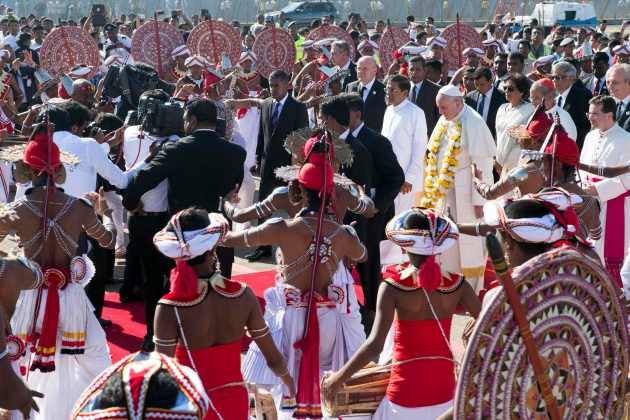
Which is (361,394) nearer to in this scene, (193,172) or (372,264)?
(193,172)

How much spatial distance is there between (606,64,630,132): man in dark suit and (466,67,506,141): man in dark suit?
169 centimetres

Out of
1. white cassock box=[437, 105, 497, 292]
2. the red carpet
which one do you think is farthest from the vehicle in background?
white cassock box=[437, 105, 497, 292]

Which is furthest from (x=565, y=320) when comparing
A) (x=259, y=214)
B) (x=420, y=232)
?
(x=259, y=214)

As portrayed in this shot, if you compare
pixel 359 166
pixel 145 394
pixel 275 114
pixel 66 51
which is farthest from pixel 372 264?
pixel 66 51

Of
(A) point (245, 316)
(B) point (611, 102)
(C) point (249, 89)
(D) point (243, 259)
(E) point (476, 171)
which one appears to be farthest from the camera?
(C) point (249, 89)

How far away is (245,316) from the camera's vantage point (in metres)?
4.51

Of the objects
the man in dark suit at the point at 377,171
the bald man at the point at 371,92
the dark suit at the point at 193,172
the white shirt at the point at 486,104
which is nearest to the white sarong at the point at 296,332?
the dark suit at the point at 193,172

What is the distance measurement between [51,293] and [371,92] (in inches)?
245

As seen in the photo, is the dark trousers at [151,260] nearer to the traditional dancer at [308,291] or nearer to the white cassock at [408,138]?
the traditional dancer at [308,291]

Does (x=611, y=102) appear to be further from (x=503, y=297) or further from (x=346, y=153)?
(x=503, y=297)

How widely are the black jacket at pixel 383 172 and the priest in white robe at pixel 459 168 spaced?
782mm

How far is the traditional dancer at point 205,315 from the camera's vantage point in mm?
4387

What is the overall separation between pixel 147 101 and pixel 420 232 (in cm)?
398

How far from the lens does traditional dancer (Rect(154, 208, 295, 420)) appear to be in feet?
14.4
